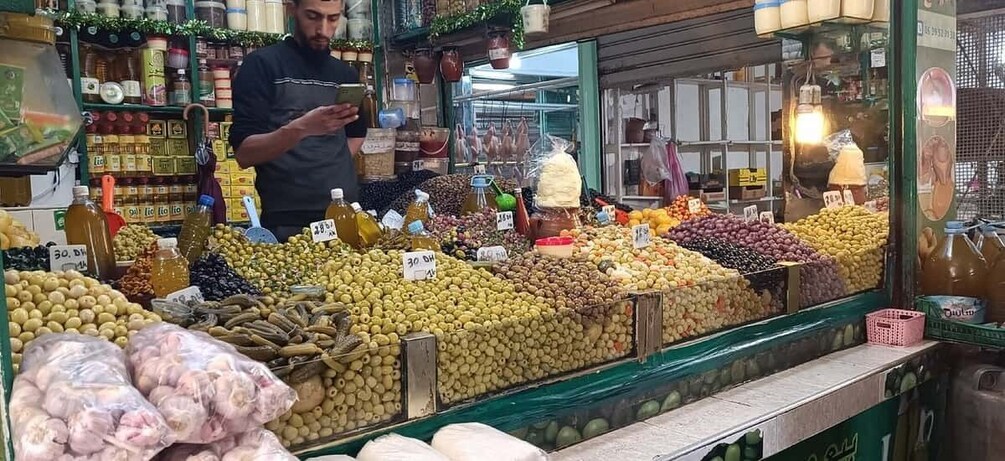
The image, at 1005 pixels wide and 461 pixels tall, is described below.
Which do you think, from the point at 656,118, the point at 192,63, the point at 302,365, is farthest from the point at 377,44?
the point at 302,365

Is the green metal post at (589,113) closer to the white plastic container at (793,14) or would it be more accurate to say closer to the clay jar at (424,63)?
the clay jar at (424,63)

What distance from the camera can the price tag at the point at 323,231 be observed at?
7.92ft

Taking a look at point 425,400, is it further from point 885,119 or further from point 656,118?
point 656,118

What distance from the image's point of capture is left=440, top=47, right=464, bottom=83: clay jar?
562 cm

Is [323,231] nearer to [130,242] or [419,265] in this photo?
[419,265]

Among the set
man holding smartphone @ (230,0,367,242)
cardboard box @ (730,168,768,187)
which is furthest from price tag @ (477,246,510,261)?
cardboard box @ (730,168,768,187)

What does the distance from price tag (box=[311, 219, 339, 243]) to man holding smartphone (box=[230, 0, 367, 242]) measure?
80 centimetres

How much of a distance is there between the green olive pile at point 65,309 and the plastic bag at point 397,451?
1.59 ft

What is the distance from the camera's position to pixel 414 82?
599cm

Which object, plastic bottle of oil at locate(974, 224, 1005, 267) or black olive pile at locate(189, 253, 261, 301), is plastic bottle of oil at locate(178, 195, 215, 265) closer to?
black olive pile at locate(189, 253, 261, 301)

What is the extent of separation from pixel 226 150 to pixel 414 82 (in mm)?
1495

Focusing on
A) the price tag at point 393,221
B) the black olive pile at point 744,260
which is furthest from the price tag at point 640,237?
the price tag at point 393,221

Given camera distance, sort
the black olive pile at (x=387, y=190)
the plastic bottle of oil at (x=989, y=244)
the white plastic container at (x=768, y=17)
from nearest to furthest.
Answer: the plastic bottle of oil at (x=989, y=244), the white plastic container at (x=768, y=17), the black olive pile at (x=387, y=190)

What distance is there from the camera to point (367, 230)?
102 inches
